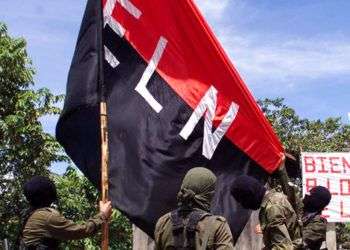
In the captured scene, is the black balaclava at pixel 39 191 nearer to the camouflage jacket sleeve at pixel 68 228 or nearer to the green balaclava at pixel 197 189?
the camouflage jacket sleeve at pixel 68 228

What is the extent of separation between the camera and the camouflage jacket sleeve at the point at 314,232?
691 cm

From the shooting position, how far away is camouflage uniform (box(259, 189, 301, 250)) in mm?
5367

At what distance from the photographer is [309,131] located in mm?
31906

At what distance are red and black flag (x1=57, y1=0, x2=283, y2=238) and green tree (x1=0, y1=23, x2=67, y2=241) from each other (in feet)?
33.9

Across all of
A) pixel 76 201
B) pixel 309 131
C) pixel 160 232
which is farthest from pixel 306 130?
pixel 160 232

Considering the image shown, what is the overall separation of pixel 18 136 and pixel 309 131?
18951 mm

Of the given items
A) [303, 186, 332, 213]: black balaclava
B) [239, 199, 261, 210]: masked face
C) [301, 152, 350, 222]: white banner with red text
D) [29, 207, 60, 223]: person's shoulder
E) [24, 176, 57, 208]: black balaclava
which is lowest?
[29, 207, 60, 223]: person's shoulder

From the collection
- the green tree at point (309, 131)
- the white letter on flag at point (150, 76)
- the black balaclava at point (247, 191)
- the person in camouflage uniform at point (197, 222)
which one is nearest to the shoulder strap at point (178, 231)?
the person in camouflage uniform at point (197, 222)

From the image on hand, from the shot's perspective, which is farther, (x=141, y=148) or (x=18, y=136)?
(x=18, y=136)

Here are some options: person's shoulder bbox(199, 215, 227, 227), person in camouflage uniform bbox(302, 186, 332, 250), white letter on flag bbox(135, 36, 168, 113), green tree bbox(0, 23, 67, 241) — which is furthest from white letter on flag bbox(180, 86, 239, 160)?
green tree bbox(0, 23, 67, 241)

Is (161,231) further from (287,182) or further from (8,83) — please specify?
(8,83)

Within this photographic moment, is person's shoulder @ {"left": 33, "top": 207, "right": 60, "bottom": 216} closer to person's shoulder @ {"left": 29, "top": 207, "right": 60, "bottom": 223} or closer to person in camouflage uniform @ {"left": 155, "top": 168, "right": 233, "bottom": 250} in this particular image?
person's shoulder @ {"left": 29, "top": 207, "right": 60, "bottom": 223}

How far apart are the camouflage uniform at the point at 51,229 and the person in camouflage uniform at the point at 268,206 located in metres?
1.10

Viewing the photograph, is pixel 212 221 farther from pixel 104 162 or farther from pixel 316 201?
pixel 316 201
